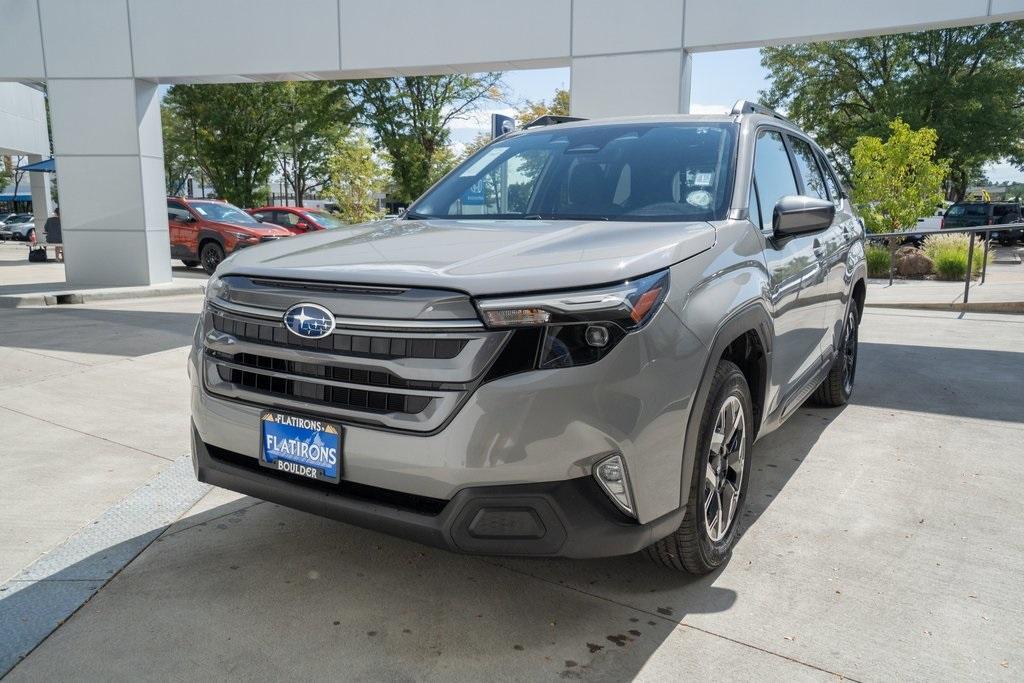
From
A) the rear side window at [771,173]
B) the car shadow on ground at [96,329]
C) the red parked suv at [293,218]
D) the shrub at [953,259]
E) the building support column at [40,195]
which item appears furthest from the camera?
the building support column at [40,195]

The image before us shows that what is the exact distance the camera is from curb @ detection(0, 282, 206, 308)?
11.1 meters

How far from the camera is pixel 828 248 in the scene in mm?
4434

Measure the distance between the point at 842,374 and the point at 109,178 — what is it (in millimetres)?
11356

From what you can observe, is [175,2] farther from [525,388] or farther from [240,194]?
[240,194]

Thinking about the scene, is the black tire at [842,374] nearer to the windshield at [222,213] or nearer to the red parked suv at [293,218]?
the windshield at [222,213]

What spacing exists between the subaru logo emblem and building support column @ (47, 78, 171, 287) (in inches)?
447

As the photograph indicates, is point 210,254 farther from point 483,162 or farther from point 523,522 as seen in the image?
point 523,522

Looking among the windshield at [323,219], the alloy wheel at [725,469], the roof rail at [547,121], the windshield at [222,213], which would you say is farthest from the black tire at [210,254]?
the alloy wheel at [725,469]

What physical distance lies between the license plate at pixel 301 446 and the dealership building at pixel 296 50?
7.62 meters

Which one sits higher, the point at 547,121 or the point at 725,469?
the point at 547,121

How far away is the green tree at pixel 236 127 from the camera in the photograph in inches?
1486

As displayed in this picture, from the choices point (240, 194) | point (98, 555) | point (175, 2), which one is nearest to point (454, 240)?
point (98, 555)

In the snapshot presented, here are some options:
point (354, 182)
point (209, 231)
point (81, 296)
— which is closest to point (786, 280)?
point (81, 296)

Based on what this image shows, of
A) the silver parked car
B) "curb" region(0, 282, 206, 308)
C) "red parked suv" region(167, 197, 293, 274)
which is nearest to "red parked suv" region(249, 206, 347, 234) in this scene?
"red parked suv" region(167, 197, 293, 274)
